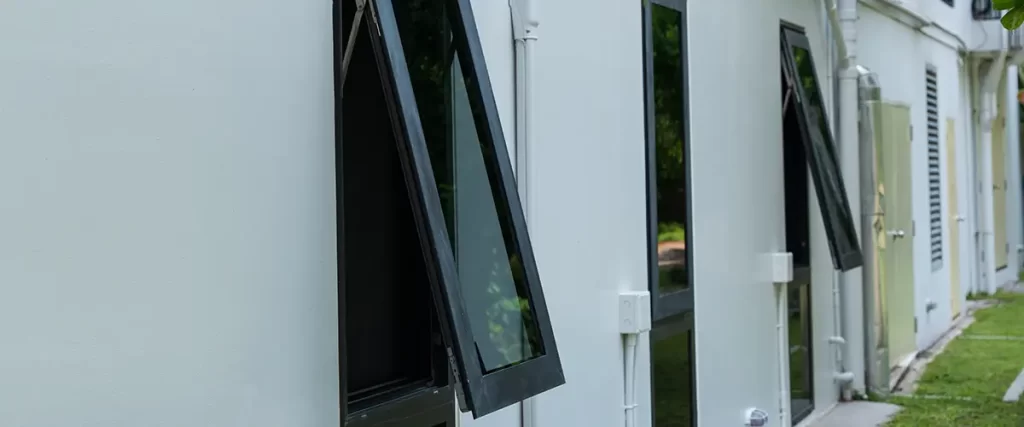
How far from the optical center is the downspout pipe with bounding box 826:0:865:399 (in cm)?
785

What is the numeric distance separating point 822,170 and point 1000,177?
9.63m

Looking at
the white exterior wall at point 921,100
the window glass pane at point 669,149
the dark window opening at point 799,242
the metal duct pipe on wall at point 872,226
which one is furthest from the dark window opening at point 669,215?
the white exterior wall at point 921,100

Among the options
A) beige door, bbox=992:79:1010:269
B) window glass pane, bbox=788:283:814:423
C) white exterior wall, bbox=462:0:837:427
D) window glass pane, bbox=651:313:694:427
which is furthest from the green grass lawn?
beige door, bbox=992:79:1010:269

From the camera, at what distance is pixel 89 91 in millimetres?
2264

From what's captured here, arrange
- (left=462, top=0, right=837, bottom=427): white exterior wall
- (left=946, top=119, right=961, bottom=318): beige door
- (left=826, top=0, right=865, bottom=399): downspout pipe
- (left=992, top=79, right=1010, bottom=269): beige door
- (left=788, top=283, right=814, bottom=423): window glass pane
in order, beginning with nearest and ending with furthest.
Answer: (left=462, top=0, right=837, bottom=427): white exterior wall, (left=788, top=283, right=814, bottom=423): window glass pane, (left=826, top=0, right=865, bottom=399): downspout pipe, (left=946, top=119, right=961, bottom=318): beige door, (left=992, top=79, right=1010, bottom=269): beige door

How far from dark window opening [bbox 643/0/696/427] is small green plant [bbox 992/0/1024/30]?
1767 mm

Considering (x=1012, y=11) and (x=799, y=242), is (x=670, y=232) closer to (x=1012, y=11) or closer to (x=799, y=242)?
(x=1012, y=11)

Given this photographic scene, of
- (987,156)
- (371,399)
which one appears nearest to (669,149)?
(371,399)

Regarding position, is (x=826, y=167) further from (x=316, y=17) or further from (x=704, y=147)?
(x=316, y=17)

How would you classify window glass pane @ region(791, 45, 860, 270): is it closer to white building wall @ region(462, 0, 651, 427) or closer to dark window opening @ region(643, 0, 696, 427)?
dark window opening @ region(643, 0, 696, 427)

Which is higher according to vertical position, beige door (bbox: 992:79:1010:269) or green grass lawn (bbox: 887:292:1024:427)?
beige door (bbox: 992:79:1010:269)

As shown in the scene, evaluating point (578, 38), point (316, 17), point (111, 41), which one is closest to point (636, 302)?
point (578, 38)

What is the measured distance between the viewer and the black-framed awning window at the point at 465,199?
303cm

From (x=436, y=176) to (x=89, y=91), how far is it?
112 cm
